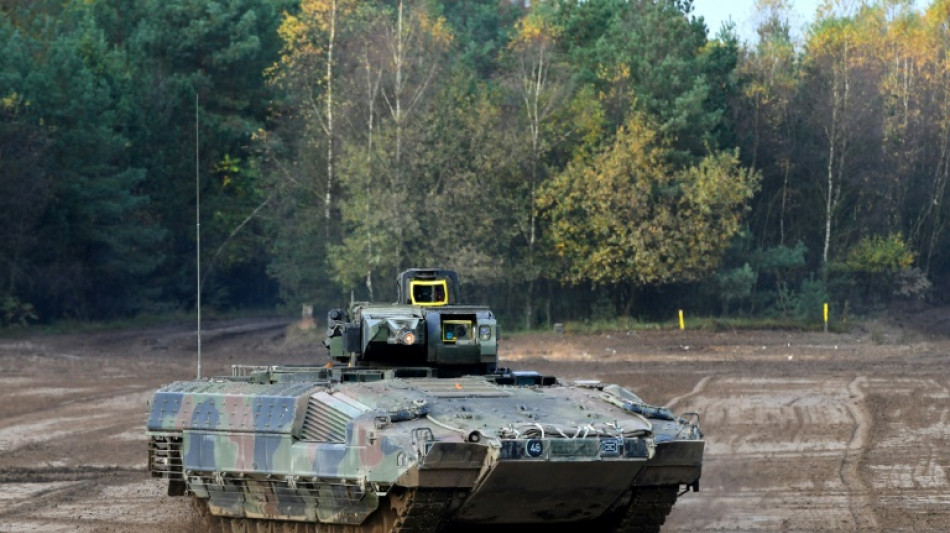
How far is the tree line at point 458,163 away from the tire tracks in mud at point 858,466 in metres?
21.0

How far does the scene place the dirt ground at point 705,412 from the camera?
20.8 meters

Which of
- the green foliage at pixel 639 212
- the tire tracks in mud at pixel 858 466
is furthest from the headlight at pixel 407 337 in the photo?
the green foliage at pixel 639 212

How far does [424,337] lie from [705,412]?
49.2ft

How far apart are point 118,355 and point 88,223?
1163 cm

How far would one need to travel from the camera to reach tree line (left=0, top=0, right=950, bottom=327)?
5569 cm

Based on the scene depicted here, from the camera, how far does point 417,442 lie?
1470cm

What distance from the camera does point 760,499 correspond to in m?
21.8

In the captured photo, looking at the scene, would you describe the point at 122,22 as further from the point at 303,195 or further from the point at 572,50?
the point at 572,50

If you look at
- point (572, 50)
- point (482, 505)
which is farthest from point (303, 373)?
point (572, 50)

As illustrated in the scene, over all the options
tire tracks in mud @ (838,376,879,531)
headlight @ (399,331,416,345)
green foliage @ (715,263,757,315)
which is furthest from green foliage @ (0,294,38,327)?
headlight @ (399,331,416,345)

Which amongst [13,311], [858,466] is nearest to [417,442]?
[858,466]

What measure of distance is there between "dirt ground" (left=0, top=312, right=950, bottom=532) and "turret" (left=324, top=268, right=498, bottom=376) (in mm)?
2805

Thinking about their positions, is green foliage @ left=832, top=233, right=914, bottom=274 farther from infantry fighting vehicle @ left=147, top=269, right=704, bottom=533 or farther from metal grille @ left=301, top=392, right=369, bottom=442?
metal grille @ left=301, top=392, right=369, bottom=442

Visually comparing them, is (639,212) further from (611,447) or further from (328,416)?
(611,447)
